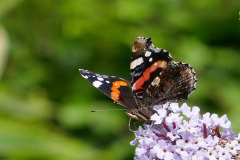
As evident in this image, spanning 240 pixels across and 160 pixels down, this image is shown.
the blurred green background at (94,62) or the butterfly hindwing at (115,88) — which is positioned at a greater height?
the blurred green background at (94,62)

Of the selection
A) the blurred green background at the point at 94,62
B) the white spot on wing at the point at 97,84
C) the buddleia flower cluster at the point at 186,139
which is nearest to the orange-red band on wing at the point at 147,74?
the white spot on wing at the point at 97,84

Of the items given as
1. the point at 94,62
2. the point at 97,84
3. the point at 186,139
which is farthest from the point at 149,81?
the point at 94,62

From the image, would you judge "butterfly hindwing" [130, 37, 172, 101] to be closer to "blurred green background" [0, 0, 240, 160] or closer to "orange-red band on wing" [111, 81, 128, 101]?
"orange-red band on wing" [111, 81, 128, 101]

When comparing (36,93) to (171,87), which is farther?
(36,93)

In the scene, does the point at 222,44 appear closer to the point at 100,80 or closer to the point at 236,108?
the point at 236,108

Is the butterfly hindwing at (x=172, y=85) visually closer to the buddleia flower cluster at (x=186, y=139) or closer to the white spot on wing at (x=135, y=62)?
the white spot on wing at (x=135, y=62)

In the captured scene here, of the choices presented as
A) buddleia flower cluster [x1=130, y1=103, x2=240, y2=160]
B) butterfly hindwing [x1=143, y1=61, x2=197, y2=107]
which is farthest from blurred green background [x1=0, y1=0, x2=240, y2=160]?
buddleia flower cluster [x1=130, y1=103, x2=240, y2=160]

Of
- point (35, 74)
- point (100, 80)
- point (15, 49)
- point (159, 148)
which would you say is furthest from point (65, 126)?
point (159, 148)
